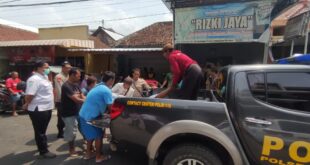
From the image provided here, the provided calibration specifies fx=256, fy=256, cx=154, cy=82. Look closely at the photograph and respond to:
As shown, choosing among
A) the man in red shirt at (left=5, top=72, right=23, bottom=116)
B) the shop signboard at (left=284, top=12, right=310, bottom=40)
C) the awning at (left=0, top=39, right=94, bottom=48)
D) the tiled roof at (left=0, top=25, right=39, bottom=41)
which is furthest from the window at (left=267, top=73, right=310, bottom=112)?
the tiled roof at (left=0, top=25, right=39, bottom=41)

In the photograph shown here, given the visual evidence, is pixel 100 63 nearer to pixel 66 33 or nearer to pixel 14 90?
pixel 66 33

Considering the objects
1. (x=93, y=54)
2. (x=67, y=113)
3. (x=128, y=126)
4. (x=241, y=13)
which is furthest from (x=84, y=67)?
(x=128, y=126)

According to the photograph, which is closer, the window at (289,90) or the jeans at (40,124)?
the window at (289,90)

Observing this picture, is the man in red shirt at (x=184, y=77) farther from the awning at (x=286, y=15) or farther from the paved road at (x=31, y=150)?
the awning at (x=286, y=15)

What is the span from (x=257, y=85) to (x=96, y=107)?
232 cm

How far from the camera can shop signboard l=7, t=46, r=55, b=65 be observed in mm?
12375

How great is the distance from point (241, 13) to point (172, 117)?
7.58m

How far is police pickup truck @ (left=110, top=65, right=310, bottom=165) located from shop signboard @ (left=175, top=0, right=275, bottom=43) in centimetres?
699

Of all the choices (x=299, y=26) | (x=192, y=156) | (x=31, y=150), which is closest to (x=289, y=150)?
(x=192, y=156)

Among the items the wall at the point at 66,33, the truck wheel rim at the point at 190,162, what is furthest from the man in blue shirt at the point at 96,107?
the wall at the point at 66,33

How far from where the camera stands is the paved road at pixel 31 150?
397 cm

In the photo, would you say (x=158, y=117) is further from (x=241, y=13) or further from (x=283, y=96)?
(x=241, y=13)

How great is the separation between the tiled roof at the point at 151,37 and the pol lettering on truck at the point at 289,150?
477 inches

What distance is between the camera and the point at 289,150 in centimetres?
249
